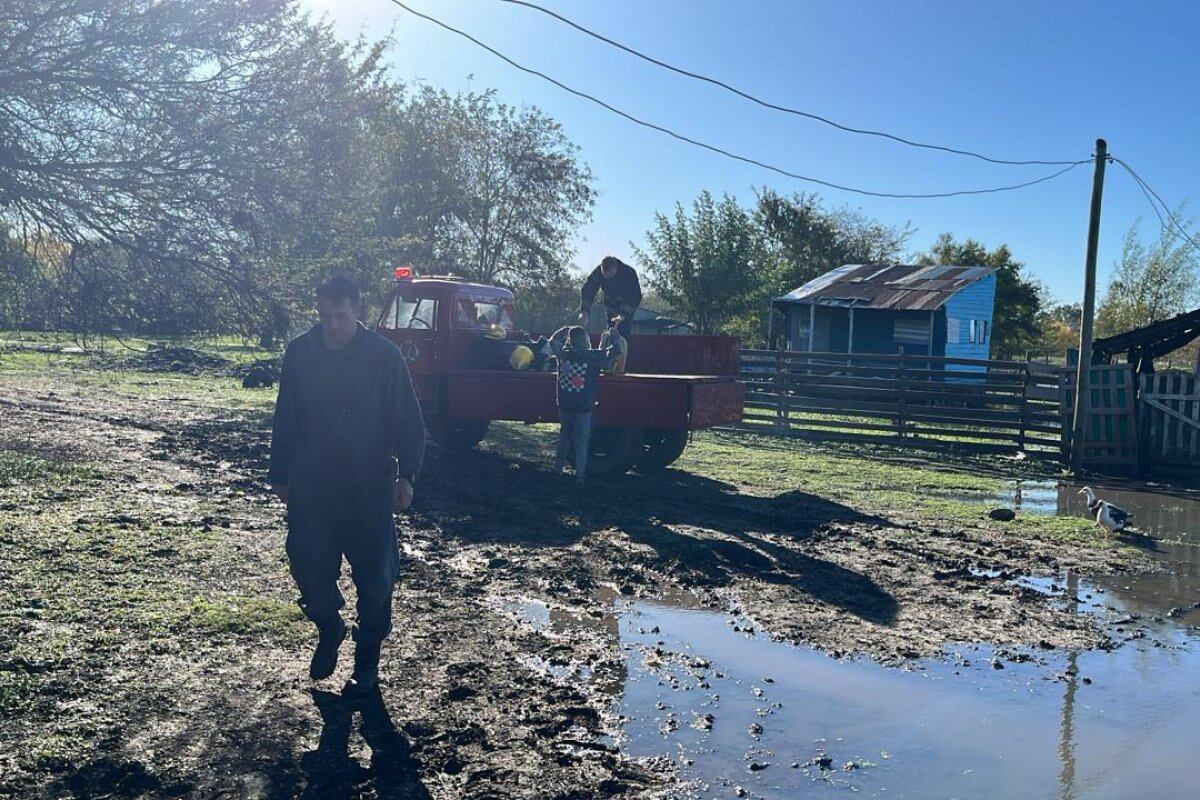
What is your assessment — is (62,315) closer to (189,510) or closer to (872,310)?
(189,510)

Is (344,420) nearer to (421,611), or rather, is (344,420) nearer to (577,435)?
(421,611)

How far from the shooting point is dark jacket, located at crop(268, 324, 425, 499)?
4.55m

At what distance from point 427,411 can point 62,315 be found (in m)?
4.83

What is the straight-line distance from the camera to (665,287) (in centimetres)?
3978

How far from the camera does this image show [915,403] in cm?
1780

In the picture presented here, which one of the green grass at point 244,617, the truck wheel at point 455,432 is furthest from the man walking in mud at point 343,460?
the truck wheel at point 455,432

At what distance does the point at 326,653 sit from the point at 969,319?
30.6 metres

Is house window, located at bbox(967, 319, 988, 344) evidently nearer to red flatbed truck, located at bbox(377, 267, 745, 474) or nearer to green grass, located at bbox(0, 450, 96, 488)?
red flatbed truck, located at bbox(377, 267, 745, 474)

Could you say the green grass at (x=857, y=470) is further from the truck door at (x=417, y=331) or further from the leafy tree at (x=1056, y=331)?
the leafy tree at (x=1056, y=331)

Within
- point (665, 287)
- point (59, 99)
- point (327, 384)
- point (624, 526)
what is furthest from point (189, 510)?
point (665, 287)

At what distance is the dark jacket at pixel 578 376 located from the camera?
33.8 ft

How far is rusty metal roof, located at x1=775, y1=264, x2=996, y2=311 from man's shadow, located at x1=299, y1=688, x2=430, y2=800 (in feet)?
87.0

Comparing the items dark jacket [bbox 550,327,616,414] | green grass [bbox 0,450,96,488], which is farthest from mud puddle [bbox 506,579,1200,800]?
green grass [bbox 0,450,96,488]

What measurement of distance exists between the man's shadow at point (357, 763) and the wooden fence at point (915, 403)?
520 inches
